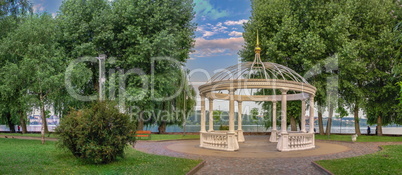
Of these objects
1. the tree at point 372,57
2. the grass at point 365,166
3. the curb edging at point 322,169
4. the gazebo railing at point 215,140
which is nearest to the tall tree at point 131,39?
the gazebo railing at point 215,140

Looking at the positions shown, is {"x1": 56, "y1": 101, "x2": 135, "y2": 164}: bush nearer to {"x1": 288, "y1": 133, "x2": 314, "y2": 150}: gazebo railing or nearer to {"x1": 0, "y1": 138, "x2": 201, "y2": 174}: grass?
{"x1": 0, "y1": 138, "x2": 201, "y2": 174}: grass

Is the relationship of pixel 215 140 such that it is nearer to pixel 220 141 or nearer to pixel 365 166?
pixel 220 141

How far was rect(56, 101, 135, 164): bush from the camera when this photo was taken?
1266cm

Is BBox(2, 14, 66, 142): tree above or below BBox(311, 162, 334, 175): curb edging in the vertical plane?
above

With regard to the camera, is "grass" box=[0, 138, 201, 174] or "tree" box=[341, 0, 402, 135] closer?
"grass" box=[0, 138, 201, 174]

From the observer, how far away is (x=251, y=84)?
19172mm

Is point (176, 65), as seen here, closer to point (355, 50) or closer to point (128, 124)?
point (355, 50)

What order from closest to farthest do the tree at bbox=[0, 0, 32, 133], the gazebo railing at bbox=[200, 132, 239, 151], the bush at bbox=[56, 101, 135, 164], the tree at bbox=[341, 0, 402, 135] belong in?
the bush at bbox=[56, 101, 135, 164] → the gazebo railing at bbox=[200, 132, 239, 151] → the tree at bbox=[0, 0, 32, 133] → the tree at bbox=[341, 0, 402, 135]

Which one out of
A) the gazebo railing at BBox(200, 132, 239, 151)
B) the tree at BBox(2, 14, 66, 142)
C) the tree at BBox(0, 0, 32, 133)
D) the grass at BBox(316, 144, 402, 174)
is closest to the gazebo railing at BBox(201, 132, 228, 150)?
the gazebo railing at BBox(200, 132, 239, 151)

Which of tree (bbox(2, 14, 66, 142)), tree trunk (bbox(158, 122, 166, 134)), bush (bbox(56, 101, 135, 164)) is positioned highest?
tree (bbox(2, 14, 66, 142))

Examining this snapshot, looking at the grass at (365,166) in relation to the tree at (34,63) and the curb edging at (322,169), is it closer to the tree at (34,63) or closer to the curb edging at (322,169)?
the curb edging at (322,169)

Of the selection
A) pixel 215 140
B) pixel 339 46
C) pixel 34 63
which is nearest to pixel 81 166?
pixel 215 140

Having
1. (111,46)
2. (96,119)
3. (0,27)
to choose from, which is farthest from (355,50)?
(0,27)

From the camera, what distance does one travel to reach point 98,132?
41.9 ft
